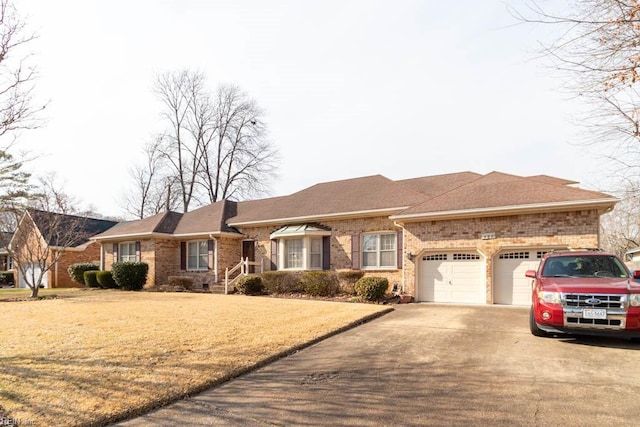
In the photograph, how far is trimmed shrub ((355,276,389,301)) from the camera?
15203 millimetres

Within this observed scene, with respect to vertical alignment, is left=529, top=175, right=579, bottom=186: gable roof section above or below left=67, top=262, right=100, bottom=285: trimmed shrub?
above

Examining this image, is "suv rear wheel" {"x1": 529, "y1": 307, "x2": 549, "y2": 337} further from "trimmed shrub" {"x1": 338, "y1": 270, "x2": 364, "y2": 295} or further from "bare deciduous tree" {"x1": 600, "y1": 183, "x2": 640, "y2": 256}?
"bare deciduous tree" {"x1": 600, "y1": 183, "x2": 640, "y2": 256}

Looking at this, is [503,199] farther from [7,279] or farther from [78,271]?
[7,279]

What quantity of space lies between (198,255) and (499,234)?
16152mm

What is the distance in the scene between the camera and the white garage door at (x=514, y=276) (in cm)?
1349

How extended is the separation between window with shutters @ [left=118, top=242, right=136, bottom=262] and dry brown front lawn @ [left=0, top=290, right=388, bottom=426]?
1276 cm

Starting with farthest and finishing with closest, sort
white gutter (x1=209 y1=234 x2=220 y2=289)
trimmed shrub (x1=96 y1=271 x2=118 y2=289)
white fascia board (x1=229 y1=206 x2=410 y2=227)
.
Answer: trimmed shrub (x1=96 y1=271 x2=118 y2=289) → white gutter (x1=209 y1=234 x2=220 y2=289) → white fascia board (x1=229 y1=206 x2=410 y2=227)

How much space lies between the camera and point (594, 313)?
7.24 meters

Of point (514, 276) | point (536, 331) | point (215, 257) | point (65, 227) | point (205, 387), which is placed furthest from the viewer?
point (65, 227)

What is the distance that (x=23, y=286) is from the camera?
108ft

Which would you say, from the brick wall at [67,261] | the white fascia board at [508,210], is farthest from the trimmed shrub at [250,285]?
the brick wall at [67,261]

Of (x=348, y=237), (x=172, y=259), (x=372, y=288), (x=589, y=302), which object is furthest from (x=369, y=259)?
(x=172, y=259)

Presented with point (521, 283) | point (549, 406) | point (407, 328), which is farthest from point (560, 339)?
point (521, 283)

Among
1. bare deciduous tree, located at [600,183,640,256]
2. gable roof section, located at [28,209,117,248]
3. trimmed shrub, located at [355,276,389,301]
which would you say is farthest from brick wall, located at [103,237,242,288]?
bare deciduous tree, located at [600,183,640,256]
